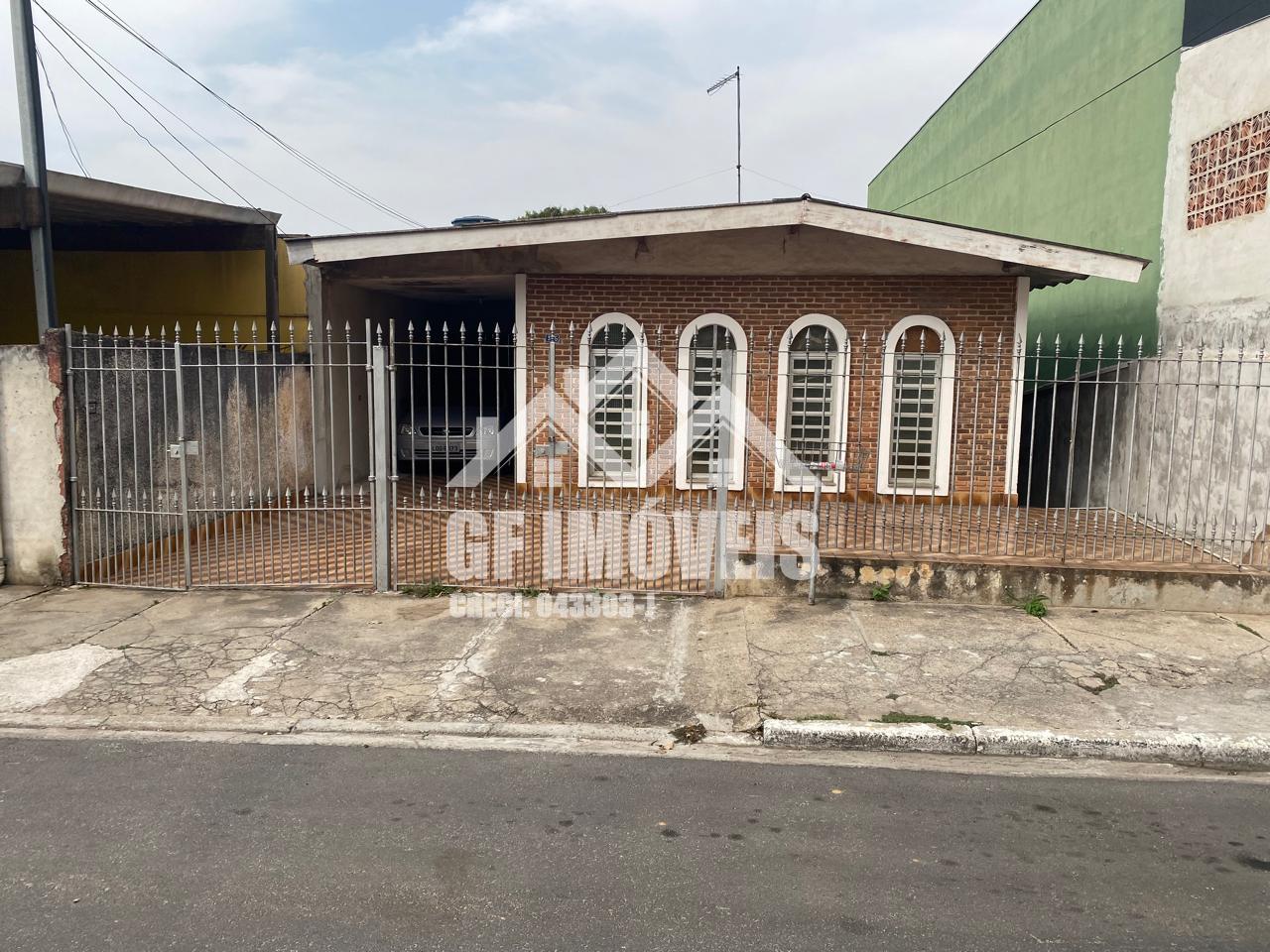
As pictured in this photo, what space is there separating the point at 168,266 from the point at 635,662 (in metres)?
10.1

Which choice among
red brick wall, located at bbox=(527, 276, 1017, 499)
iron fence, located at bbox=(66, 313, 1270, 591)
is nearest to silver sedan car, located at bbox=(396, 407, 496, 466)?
iron fence, located at bbox=(66, 313, 1270, 591)

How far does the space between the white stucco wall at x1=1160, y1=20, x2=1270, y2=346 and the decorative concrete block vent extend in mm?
78

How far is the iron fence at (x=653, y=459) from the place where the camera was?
286 inches

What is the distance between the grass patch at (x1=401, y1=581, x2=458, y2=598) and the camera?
7.27 meters

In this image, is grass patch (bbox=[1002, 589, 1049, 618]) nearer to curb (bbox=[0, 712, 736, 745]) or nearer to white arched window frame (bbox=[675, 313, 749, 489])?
curb (bbox=[0, 712, 736, 745])

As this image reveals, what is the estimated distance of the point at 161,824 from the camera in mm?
3756

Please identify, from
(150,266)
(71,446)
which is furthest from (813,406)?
(150,266)

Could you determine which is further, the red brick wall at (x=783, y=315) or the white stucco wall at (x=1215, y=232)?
the red brick wall at (x=783, y=315)

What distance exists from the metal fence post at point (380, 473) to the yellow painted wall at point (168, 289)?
5.50 metres

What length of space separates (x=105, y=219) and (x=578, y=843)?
11.4m

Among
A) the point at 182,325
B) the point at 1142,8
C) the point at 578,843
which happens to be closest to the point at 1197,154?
the point at 1142,8

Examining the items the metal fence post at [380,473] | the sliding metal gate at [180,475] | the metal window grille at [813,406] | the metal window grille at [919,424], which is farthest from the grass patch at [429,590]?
the metal window grille at [919,424]

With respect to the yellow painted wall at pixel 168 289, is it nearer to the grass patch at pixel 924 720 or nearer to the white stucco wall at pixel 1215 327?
the grass patch at pixel 924 720

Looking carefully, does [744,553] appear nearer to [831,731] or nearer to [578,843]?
[831,731]
